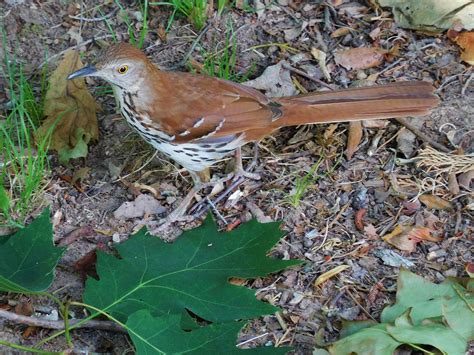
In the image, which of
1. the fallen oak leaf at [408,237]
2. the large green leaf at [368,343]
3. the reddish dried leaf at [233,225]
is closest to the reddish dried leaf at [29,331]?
Result: the reddish dried leaf at [233,225]

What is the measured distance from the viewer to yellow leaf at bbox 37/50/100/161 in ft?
13.6

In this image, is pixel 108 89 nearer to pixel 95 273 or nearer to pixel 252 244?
pixel 95 273

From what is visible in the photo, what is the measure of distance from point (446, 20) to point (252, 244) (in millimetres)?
2058

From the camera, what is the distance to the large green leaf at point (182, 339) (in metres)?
2.92

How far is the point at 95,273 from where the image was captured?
3.58 m

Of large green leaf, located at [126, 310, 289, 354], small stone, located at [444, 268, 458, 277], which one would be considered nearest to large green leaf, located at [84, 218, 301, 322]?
large green leaf, located at [126, 310, 289, 354]

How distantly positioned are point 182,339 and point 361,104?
1668mm

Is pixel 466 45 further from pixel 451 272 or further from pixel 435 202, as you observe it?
pixel 451 272

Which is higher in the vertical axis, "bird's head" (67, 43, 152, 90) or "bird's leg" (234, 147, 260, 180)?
"bird's head" (67, 43, 152, 90)

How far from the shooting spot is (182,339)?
9.59 feet

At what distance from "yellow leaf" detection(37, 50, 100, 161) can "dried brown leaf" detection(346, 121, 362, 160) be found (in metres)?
1.39

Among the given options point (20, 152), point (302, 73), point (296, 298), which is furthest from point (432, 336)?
point (20, 152)

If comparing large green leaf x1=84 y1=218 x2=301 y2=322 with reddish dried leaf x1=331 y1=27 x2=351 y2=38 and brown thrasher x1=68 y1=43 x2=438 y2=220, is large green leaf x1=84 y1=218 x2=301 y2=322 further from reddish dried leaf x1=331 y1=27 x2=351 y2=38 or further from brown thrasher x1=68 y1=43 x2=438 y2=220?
reddish dried leaf x1=331 y1=27 x2=351 y2=38

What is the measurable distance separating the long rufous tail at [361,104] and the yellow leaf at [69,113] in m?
1.06
